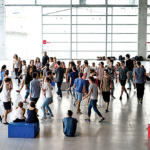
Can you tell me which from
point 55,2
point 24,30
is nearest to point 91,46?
point 55,2

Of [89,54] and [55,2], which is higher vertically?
→ [55,2]

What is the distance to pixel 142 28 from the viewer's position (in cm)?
3462

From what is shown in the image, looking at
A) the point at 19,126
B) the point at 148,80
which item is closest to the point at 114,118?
the point at 19,126

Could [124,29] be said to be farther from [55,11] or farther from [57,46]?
[55,11]

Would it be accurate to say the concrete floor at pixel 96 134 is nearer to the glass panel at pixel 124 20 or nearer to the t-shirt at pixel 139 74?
the t-shirt at pixel 139 74

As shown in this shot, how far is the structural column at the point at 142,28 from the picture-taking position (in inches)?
1351

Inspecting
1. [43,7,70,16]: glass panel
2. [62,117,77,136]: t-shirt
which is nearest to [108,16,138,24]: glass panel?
[43,7,70,16]: glass panel

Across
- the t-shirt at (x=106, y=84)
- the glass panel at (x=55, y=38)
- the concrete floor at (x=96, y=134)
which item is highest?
the glass panel at (x=55, y=38)

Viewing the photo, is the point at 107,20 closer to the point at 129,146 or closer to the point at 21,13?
the point at 21,13

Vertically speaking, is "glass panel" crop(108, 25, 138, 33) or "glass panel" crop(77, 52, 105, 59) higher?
"glass panel" crop(108, 25, 138, 33)

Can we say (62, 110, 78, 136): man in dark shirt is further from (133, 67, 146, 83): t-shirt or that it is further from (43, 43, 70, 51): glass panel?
(43, 43, 70, 51): glass panel

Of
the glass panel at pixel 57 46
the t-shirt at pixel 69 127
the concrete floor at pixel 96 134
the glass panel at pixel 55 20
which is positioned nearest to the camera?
the concrete floor at pixel 96 134

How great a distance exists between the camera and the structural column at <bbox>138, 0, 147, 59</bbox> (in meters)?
34.3

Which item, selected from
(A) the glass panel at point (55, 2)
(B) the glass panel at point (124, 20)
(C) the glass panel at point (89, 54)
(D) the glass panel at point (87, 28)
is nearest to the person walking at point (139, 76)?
(C) the glass panel at point (89, 54)
